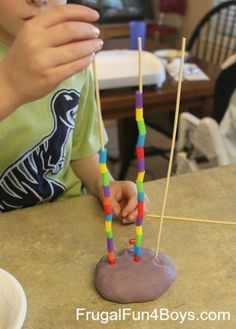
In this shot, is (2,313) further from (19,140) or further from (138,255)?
(19,140)

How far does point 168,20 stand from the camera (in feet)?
12.8

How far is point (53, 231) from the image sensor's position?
740 mm

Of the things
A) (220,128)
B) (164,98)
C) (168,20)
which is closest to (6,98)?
(220,128)

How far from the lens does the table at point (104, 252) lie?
0.58m

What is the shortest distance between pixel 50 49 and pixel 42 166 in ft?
1.55

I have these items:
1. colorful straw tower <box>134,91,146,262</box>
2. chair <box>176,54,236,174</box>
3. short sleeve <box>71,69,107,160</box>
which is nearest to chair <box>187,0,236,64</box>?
chair <box>176,54,236,174</box>

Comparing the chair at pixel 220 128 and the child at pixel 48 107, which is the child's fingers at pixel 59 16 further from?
the chair at pixel 220 128

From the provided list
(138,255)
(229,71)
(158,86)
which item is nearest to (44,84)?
(138,255)

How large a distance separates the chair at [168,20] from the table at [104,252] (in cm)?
290

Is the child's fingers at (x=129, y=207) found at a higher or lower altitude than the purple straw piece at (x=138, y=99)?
lower

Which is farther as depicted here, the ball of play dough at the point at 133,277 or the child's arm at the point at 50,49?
the ball of play dough at the point at 133,277

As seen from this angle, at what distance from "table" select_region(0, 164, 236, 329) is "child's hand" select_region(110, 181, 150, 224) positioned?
0.8 inches

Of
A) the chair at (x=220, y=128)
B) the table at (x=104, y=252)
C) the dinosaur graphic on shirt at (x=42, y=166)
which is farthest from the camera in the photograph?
the chair at (x=220, y=128)

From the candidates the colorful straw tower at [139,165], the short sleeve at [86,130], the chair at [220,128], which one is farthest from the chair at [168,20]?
the colorful straw tower at [139,165]
